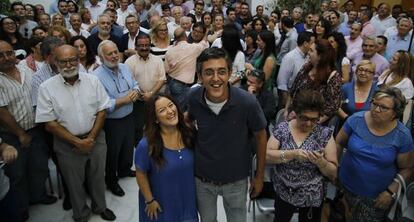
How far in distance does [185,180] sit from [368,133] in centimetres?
132

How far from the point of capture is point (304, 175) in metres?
2.36

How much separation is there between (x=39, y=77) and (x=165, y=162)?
5.57ft

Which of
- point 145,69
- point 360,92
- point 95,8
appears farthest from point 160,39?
point 95,8

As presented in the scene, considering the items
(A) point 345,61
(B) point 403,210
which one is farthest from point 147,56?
(B) point 403,210

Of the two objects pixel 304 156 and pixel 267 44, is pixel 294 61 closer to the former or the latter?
pixel 267 44

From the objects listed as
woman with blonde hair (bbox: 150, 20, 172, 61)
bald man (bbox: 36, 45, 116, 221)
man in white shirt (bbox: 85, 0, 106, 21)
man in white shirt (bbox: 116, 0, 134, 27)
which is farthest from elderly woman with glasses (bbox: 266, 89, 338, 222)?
man in white shirt (bbox: 85, 0, 106, 21)

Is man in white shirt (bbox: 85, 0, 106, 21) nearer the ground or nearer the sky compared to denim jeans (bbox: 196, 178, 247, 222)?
nearer the sky

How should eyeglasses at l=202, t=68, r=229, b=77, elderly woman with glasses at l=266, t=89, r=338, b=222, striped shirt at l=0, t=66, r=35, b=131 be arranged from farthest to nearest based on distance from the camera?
1. striped shirt at l=0, t=66, r=35, b=131
2. elderly woman with glasses at l=266, t=89, r=338, b=222
3. eyeglasses at l=202, t=68, r=229, b=77

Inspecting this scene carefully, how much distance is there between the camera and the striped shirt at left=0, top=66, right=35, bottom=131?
9.19ft

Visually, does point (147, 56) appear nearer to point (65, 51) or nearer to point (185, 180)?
point (65, 51)

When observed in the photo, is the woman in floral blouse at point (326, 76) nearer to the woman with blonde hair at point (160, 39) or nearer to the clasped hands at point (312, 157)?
the clasped hands at point (312, 157)

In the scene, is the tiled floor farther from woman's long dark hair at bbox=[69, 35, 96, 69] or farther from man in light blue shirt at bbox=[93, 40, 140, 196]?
woman's long dark hair at bbox=[69, 35, 96, 69]

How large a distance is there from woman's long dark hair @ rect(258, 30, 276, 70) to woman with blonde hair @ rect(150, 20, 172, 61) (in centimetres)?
128

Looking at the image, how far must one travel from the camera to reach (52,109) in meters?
2.72
